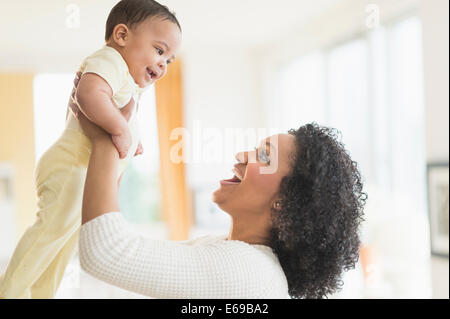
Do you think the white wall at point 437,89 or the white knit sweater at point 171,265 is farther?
the white wall at point 437,89

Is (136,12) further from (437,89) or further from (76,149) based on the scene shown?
(437,89)

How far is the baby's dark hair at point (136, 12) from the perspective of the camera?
33.4 inches

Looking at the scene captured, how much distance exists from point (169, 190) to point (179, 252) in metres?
3.68

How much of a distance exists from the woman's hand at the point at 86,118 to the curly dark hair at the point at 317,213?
290 mm

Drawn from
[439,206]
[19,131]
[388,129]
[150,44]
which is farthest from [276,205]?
[19,131]

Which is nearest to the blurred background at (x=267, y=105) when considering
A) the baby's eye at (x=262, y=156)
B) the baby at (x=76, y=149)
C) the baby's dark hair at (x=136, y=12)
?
the baby at (x=76, y=149)

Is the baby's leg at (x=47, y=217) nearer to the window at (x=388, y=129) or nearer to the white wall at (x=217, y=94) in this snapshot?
the window at (x=388, y=129)

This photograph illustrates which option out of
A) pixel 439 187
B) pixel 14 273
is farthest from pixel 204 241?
pixel 439 187

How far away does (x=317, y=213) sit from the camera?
2.91ft

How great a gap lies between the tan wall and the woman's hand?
11.2ft

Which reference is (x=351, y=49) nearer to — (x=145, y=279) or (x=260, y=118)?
(x=260, y=118)

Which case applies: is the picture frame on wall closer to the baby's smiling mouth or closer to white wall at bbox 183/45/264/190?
the baby's smiling mouth

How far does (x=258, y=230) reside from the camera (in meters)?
0.96

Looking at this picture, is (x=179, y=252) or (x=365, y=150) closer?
(x=179, y=252)
